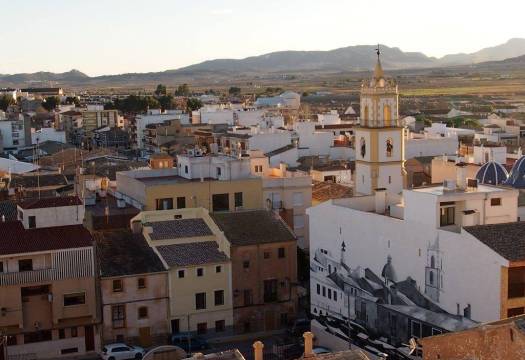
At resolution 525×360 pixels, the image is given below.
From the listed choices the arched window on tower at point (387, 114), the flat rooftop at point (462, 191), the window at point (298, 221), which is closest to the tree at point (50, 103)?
the window at point (298, 221)

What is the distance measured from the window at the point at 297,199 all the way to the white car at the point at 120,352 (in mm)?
13176

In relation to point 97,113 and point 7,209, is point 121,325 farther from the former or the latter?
point 97,113

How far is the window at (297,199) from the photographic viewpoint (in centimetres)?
4319

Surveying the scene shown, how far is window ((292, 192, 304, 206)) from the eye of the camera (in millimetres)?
43188

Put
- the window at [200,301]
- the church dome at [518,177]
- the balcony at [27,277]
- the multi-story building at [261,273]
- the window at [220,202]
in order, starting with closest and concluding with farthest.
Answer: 1. the balcony at [27,277]
2. the window at [200,301]
3. the multi-story building at [261,273]
4. the church dome at [518,177]
5. the window at [220,202]

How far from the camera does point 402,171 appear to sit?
4341 cm

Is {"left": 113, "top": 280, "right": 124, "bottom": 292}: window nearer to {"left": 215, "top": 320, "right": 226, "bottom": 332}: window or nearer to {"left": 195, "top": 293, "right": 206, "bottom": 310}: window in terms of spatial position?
{"left": 195, "top": 293, "right": 206, "bottom": 310}: window

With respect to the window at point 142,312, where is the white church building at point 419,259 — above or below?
above

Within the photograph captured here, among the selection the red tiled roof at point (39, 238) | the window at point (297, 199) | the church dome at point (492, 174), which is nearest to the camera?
the red tiled roof at point (39, 238)

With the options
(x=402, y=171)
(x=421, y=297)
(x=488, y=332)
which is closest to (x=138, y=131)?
(x=402, y=171)

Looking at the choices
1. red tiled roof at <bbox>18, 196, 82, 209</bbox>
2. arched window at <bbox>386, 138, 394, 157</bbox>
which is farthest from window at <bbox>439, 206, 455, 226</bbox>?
arched window at <bbox>386, 138, 394, 157</bbox>

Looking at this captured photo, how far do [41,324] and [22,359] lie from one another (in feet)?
4.45

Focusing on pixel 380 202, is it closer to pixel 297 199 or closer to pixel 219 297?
pixel 219 297

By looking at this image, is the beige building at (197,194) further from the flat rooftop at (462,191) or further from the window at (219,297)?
the flat rooftop at (462,191)
